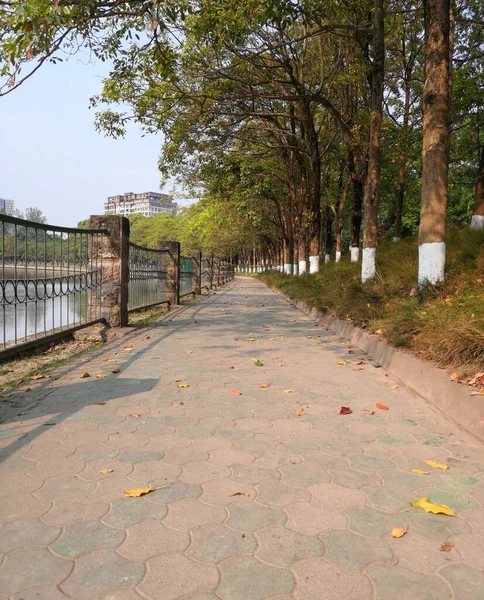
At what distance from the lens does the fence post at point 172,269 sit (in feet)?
44.1

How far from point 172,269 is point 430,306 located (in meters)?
8.88

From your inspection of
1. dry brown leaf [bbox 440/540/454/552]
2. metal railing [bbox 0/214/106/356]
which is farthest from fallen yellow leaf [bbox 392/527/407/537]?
metal railing [bbox 0/214/106/356]

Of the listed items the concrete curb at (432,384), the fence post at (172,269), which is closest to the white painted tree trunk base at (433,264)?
the concrete curb at (432,384)

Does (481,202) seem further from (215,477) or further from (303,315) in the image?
(215,477)

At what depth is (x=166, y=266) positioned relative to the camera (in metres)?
13.4

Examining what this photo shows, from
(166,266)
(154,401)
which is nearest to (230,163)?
(166,266)

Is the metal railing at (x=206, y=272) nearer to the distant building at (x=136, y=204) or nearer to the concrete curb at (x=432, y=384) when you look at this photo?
the concrete curb at (x=432, y=384)

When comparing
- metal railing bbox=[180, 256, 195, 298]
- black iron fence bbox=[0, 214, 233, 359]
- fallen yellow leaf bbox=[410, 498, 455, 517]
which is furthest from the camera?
metal railing bbox=[180, 256, 195, 298]

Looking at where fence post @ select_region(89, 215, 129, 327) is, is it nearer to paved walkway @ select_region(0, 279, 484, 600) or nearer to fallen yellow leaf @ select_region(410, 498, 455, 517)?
paved walkway @ select_region(0, 279, 484, 600)

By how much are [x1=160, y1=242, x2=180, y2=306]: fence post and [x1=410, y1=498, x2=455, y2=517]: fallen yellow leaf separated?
11394mm

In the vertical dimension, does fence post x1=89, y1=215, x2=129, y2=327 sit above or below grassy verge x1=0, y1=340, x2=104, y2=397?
above

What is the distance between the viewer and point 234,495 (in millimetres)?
2576

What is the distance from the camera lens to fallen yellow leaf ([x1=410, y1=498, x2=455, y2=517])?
94.5 inches

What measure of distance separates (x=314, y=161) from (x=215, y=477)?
15803mm
